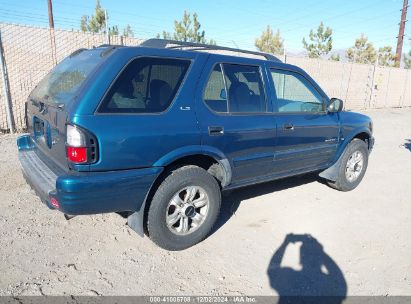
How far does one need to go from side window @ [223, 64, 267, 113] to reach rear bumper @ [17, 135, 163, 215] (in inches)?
46.1

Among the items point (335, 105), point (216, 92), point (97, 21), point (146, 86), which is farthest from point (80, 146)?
point (97, 21)

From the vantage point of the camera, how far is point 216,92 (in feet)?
11.5

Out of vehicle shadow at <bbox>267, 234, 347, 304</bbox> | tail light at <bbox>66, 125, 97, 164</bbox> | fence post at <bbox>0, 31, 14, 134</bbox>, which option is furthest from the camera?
fence post at <bbox>0, 31, 14, 134</bbox>

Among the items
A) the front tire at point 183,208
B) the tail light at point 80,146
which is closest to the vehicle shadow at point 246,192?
the front tire at point 183,208

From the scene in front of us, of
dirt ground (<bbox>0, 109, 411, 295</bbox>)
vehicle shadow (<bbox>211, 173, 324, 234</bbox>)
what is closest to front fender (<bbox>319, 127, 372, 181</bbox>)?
dirt ground (<bbox>0, 109, 411, 295</bbox>)

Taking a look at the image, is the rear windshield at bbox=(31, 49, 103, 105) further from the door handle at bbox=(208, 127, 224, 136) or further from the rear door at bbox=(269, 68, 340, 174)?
the rear door at bbox=(269, 68, 340, 174)

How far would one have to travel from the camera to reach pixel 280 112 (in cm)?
400

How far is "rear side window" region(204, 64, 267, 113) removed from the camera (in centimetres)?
346

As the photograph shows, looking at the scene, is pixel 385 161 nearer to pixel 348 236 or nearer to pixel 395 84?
pixel 348 236

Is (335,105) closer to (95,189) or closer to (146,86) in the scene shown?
(146,86)

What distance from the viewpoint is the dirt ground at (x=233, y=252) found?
285 centimetres

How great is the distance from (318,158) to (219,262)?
7.26 feet

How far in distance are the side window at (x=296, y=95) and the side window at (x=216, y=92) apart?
2.76 feet

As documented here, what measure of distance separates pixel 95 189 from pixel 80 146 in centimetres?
35
